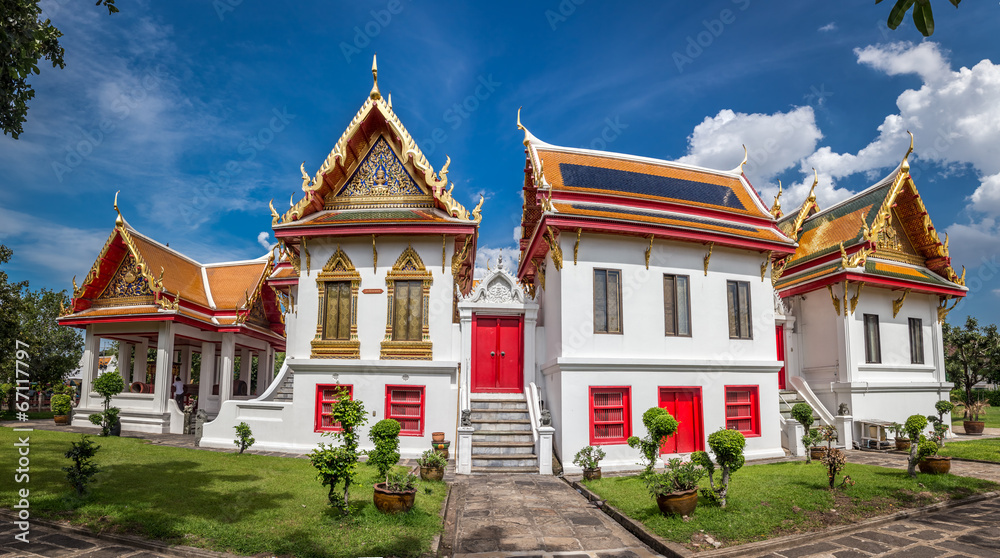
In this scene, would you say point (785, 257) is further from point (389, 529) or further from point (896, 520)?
point (389, 529)

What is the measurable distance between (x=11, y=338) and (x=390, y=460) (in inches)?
741

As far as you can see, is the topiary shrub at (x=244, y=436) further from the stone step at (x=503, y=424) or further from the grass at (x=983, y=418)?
the grass at (x=983, y=418)

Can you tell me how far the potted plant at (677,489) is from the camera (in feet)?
24.4

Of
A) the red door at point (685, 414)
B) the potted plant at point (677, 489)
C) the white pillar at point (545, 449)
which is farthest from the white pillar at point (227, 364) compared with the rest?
the potted plant at point (677, 489)

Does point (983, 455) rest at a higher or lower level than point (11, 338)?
lower

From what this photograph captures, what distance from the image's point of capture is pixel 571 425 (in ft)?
39.8

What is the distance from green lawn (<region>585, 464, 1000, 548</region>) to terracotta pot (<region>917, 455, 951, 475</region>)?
14 centimetres

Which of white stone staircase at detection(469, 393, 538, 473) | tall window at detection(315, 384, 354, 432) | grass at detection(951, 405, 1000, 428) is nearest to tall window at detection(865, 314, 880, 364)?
grass at detection(951, 405, 1000, 428)

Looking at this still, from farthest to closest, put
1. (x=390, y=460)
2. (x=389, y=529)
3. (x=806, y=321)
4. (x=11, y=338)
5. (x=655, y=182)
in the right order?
(x=11, y=338) → (x=806, y=321) → (x=655, y=182) → (x=390, y=460) → (x=389, y=529)

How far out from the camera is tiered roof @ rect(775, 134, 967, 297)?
54.3 feet

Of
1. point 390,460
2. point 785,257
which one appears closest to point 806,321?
point 785,257

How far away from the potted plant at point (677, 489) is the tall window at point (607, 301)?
5.20 metres

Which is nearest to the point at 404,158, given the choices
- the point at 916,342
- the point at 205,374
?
the point at 205,374

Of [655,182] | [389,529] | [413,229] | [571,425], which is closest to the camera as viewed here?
[389,529]
